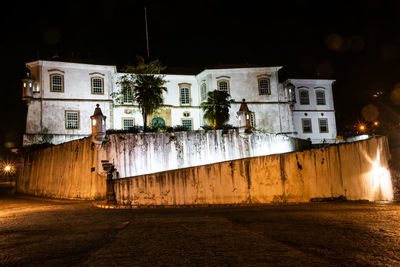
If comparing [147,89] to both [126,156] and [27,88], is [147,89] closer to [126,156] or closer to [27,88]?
[126,156]

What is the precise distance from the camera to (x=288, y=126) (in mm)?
33406

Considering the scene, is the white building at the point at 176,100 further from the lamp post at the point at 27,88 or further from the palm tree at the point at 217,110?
the palm tree at the point at 217,110

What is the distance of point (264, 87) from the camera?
33.4 meters

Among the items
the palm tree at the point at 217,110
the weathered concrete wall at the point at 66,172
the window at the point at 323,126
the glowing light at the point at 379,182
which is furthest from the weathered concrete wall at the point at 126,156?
the window at the point at 323,126

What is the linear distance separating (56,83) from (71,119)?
3.58 metres

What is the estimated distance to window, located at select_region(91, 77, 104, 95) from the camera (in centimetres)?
3025

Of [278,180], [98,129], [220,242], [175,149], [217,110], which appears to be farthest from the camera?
[217,110]

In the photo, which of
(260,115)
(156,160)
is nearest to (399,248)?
(156,160)

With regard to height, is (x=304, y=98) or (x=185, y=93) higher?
(x=185, y=93)

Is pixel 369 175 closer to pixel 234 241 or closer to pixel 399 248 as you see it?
pixel 399 248

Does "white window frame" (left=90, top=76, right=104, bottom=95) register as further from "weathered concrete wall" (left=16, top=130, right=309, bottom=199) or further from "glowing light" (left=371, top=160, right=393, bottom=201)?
"glowing light" (left=371, top=160, right=393, bottom=201)

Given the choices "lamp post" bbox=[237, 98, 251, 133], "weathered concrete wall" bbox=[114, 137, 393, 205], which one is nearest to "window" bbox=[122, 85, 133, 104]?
"lamp post" bbox=[237, 98, 251, 133]

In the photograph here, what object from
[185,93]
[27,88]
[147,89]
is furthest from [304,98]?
[27,88]

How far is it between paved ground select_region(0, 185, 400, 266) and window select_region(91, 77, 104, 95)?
2332 centimetres
